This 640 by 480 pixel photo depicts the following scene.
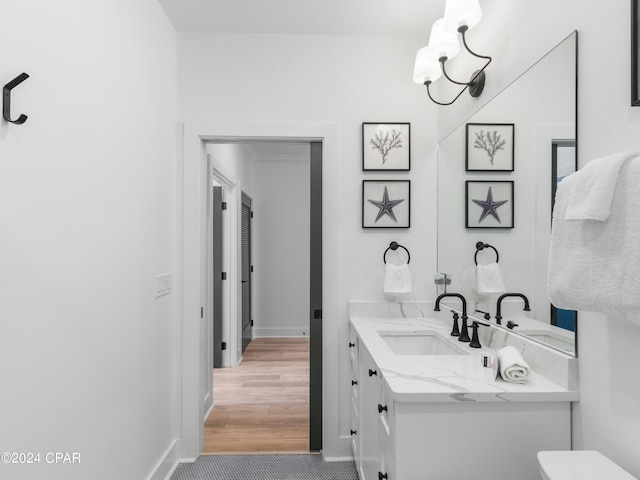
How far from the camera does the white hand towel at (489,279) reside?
1760 millimetres

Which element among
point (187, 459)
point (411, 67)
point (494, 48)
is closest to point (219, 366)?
point (187, 459)

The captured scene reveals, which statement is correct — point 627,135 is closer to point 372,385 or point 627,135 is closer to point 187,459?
point 372,385

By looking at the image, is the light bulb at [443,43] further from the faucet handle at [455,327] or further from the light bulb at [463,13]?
the faucet handle at [455,327]

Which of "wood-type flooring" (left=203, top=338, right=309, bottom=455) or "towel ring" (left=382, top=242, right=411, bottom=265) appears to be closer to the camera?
"towel ring" (left=382, top=242, right=411, bottom=265)

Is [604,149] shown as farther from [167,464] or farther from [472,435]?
[167,464]

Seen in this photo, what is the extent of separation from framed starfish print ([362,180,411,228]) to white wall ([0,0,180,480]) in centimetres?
120

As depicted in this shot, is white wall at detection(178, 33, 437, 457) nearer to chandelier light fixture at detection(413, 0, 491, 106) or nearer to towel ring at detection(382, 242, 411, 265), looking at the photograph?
towel ring at detection(382, 242, 411, 265)

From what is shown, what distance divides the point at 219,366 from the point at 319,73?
3.07 m

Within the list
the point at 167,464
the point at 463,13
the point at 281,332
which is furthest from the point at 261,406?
the point at 463,13

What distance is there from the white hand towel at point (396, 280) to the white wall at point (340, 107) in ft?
0.26

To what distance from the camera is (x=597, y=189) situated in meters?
0.98

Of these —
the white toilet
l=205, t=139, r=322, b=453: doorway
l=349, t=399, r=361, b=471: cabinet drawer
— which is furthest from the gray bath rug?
l=205, t=139, r=322, b=453: doorway

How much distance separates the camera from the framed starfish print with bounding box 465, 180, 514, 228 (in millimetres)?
1683

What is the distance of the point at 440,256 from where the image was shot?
244cm
